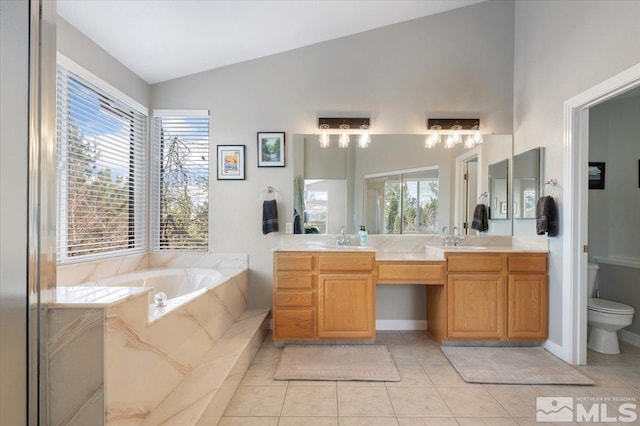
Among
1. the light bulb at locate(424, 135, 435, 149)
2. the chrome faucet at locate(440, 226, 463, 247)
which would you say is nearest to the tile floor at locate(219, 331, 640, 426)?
the chrome faucet at locate(440, 226, 463, 247)

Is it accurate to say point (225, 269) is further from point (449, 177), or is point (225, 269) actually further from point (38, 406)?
point (449, 177)

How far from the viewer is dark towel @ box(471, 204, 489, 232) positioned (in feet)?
10.1

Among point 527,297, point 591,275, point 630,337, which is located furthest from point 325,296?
point 630,337

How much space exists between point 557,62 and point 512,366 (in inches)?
99.6

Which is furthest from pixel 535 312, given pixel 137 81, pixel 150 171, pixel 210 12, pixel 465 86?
pixel 137 81

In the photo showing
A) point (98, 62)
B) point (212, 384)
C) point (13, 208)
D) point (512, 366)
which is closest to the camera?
point (13, 208)

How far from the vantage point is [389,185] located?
3066 millimetres

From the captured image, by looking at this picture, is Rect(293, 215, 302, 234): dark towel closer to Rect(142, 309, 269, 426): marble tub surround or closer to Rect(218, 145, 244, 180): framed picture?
Rect(218, 145, 244, 180): framed picture

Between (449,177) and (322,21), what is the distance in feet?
6.43

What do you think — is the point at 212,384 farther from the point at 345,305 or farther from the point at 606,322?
the point at 606,322

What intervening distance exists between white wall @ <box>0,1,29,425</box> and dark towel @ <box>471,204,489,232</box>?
336 centimetres

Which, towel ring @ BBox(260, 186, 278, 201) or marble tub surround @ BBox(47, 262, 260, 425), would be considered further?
towel ring @ BBox(260, 186, 278, 201)

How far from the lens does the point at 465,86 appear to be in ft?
10.0

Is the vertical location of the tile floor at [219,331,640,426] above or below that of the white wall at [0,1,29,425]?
below
